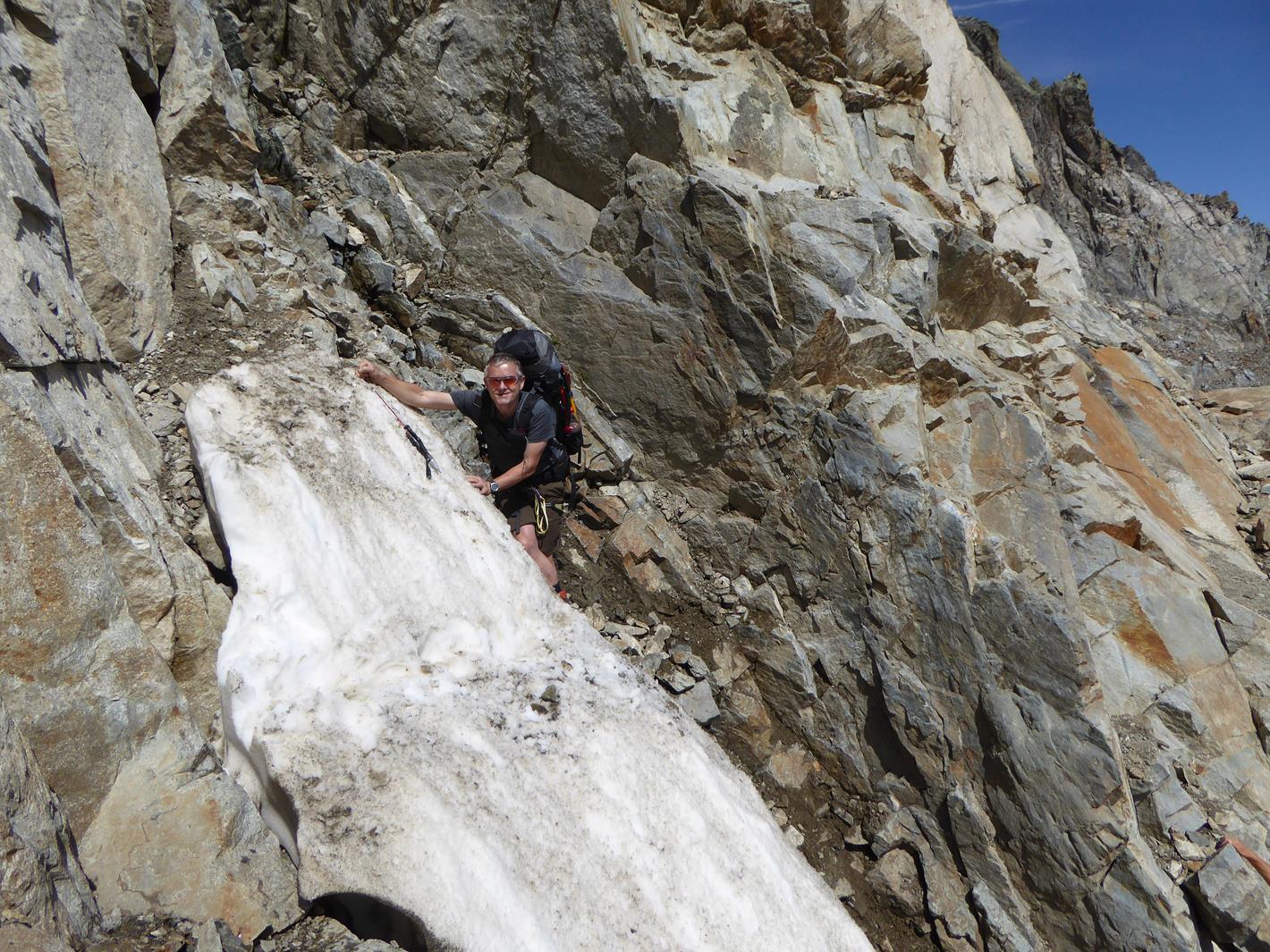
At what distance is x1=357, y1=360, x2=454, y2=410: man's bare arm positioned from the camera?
6.27 meters

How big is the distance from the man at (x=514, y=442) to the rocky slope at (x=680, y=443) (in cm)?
177

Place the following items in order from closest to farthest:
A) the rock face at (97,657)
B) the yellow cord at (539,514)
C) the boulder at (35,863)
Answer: the boulder at (35,863) < the rock face at (97,657) < the yellow cord at (539,514)

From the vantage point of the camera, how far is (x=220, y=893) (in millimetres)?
3920

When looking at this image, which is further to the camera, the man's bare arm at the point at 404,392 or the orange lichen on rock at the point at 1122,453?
the orange lichen on rock at the point at 1122,453

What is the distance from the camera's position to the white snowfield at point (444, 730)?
13.1 ft

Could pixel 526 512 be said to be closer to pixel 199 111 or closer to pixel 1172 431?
pixel 199 111

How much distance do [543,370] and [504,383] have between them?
0.49 meters

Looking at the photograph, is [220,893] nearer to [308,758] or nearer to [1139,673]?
[308,758]

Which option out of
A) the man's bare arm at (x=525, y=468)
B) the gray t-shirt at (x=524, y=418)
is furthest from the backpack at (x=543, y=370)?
the man's bare arm at (x=525, y=468)

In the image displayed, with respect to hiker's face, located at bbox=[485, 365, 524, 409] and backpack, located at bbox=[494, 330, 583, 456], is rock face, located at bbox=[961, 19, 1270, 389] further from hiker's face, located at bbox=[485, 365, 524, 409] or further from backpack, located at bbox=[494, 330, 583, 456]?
hiker's face, located at bbox=[485, 365, 524, 409]

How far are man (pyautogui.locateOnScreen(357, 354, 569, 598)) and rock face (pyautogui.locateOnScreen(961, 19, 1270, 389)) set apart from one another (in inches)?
1509

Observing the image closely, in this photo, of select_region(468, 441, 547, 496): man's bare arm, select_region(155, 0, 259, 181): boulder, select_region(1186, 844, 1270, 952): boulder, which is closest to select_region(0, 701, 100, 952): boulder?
select_region(468, 441, 547, 496): man's bare arm

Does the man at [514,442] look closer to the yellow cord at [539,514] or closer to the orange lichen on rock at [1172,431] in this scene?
the yellow cord at [539,514]

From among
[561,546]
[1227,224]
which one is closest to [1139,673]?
[561,546]
